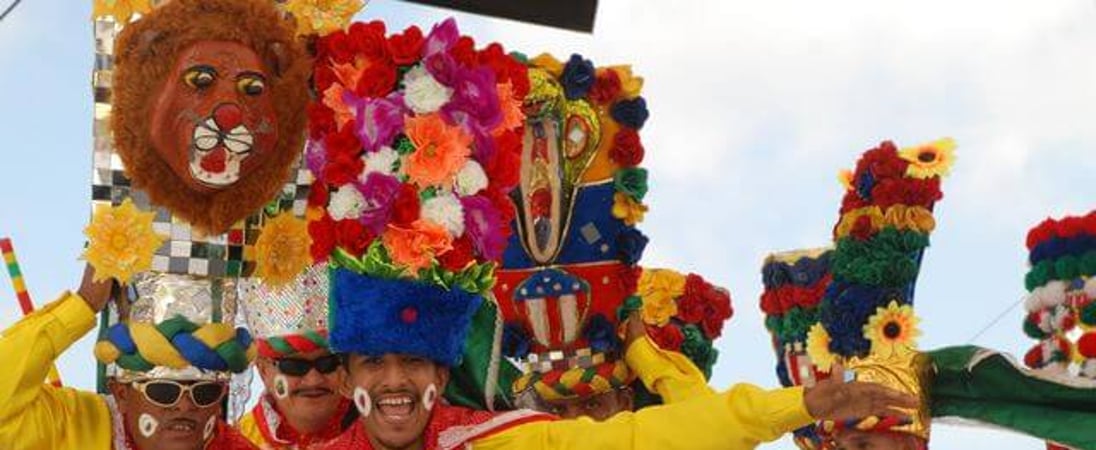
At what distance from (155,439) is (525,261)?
1.76 m

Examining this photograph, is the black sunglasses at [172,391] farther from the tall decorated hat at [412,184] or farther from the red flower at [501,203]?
the red flower at [501,203]

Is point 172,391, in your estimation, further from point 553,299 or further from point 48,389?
point 553,299

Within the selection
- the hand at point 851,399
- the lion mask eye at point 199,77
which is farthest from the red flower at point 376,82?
the hand at point 851,399

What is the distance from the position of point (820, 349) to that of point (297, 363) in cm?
→ 200

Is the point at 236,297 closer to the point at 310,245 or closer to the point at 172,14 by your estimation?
the point at 310,245

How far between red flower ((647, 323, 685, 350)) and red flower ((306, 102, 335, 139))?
2.54 metres

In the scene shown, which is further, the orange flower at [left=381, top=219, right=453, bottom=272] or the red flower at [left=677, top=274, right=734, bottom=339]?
the red flower at [left=677, top=274, right=734, bottom=339]

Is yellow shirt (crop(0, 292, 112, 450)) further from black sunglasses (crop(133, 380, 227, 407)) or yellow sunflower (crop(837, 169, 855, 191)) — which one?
yellow sunflower (crop(837, 169, 855, 191))

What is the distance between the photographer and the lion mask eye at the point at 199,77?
514 cm

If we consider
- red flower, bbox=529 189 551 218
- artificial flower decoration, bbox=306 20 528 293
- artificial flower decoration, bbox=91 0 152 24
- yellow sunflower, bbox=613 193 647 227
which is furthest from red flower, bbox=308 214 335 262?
yellow sunflower, bbox=613 193 647 227

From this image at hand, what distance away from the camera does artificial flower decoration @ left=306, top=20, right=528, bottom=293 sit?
192 inches

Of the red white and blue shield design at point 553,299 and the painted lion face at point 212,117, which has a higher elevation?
the painted lion face at point 212,117

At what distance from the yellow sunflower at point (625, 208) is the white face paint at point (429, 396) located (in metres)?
1.65

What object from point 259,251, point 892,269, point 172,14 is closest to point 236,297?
point 259,251
